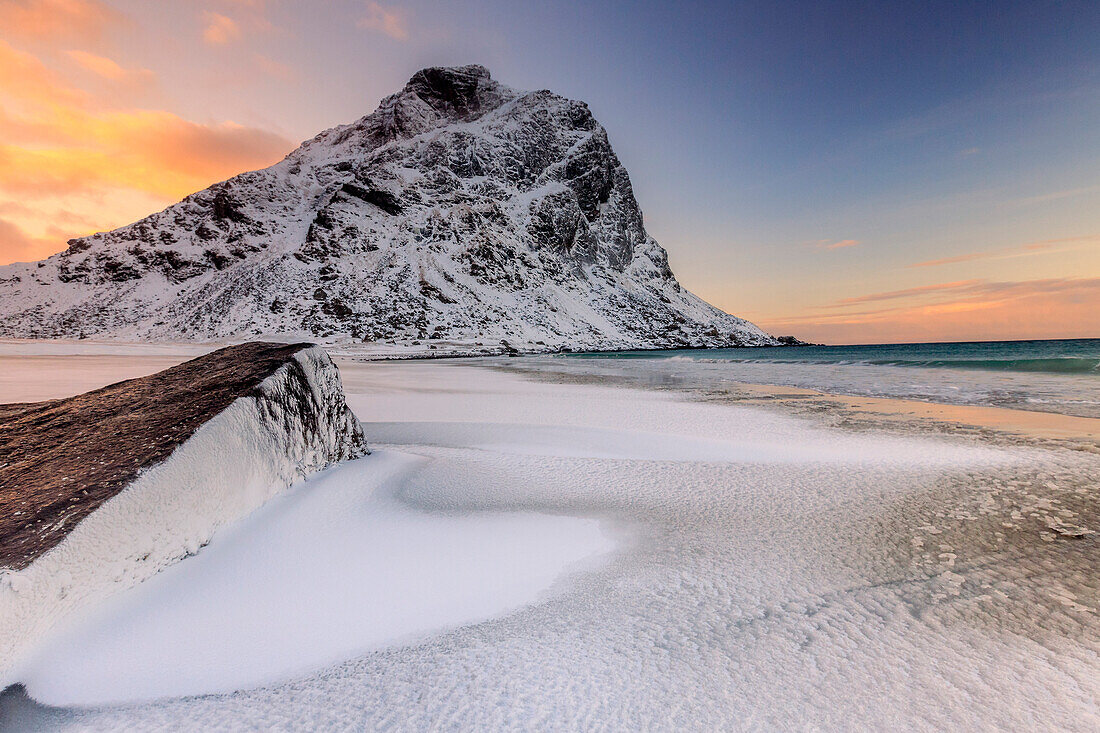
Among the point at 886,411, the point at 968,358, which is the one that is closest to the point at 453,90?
the point at 968,358

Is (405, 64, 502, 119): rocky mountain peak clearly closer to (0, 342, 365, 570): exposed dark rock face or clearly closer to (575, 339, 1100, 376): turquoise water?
(575, 339, 1100, 376): turquoise water

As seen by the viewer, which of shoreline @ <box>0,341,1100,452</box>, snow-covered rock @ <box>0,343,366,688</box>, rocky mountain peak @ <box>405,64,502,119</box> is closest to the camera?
snow-covered rock @ <box>0,343,366,688</box>

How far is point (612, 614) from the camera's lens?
7.28ft

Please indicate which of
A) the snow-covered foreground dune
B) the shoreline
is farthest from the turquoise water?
the snow-covered foreground dune

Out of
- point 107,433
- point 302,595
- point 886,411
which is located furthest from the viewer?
point 886,411

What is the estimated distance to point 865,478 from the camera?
4.46 meters

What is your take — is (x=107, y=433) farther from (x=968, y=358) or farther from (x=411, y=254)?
(x=411, y=254)

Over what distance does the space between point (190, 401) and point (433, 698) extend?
9.43 ft

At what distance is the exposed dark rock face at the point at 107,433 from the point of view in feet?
7.00

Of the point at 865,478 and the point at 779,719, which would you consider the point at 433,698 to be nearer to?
the point at 779,719

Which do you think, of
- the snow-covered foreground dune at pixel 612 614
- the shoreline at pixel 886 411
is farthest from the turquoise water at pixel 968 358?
the snow-covered foreground dune at pixel 612 614

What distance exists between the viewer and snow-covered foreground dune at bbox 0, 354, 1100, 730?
1.62m

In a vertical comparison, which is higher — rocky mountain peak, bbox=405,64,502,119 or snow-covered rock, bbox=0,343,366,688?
rocky mountain peak, bbox=405,64,502,119

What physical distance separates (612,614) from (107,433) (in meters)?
3.28
